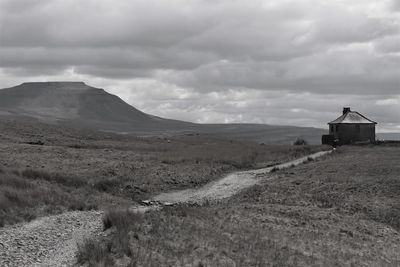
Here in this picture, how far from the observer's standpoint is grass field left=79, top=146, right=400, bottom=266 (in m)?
18.7

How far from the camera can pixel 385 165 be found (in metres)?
49.5

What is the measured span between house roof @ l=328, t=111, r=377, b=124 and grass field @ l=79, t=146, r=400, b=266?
62336mm

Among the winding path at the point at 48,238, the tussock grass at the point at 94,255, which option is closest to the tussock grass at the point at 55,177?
the winding path at the point at 48,238

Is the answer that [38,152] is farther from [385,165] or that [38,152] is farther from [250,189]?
[385,165]

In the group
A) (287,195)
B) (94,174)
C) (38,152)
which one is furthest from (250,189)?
(38,152)

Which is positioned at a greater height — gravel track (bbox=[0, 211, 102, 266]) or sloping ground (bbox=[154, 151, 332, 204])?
gravel track (bbox=[0, 211, 102, 266])

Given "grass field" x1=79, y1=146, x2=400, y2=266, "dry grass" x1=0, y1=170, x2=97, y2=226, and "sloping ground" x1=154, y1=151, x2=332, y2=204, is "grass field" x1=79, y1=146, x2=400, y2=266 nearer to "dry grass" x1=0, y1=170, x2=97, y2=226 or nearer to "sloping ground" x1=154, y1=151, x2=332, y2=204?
"sloping ground" x1=154, y1=151, x2=332, y2=204

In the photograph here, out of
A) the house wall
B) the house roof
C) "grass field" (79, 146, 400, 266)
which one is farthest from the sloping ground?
the house roof

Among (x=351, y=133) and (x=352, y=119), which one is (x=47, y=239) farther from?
(x=352, y=119)

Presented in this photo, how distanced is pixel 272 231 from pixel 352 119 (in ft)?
270

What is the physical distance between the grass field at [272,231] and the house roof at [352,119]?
62336mm

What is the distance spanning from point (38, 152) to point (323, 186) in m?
31.1

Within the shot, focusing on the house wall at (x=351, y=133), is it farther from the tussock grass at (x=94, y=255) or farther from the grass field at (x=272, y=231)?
the tussock grass at (x=94, y=255)

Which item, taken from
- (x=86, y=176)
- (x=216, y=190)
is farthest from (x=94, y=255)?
(x=216, y=190)
